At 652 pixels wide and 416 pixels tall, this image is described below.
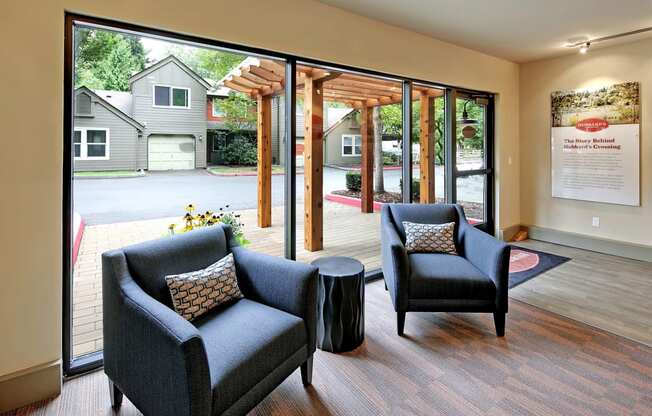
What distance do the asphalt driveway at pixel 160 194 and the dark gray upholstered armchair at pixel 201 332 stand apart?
70cm

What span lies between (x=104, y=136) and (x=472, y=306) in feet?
9.05

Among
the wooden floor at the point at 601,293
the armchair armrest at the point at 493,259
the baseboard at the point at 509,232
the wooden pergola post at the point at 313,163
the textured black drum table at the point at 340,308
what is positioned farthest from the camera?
the baseboard at the point at 509,232

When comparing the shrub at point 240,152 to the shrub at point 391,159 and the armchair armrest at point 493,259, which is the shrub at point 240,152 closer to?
the shrub at point 391,159

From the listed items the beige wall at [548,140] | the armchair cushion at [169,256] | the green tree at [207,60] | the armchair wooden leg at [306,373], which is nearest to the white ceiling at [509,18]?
the beige wall at [548,140]

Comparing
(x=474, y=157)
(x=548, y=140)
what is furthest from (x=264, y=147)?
(x=548, y=140)

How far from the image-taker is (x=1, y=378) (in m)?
1.89

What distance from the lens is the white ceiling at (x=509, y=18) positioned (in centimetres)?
317

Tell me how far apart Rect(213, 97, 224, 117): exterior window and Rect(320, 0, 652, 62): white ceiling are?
126 cm

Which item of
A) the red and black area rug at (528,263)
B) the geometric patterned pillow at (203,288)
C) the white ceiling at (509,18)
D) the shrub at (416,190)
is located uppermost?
the white ceiling at (509,18)

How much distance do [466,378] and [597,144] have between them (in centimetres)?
408

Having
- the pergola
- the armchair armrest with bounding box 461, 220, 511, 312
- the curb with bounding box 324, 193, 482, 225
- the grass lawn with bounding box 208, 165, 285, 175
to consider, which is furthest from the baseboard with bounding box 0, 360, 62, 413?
the curb with bounding box 324, 193, 482, 225

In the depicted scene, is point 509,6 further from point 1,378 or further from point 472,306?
point 1,378

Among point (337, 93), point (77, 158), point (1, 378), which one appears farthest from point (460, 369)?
point (337, 93)

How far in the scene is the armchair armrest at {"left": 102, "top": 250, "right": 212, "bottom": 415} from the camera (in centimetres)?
135
